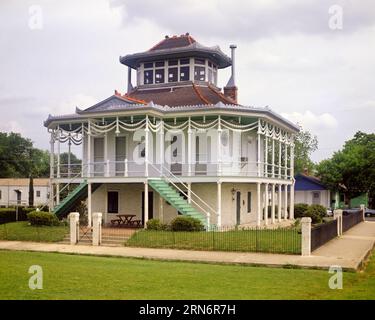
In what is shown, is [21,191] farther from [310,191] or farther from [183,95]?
[183,95]

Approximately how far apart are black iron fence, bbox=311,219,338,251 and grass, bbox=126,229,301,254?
621mm

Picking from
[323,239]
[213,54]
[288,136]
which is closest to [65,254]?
[323,239]

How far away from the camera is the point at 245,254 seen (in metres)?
18.8

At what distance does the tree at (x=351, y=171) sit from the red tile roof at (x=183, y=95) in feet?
78.8

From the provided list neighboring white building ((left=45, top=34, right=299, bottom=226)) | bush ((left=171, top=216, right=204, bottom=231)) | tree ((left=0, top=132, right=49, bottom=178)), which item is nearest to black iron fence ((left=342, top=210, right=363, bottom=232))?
neighboring white building ((left=45, top=34, right=299, bottom=226))

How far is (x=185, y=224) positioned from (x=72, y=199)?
24.9 ft

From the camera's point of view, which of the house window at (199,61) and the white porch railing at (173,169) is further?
the house window at (199,61)

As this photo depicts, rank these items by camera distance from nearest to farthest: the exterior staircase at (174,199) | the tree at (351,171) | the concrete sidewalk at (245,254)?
the concrete sidewalk at (245,254), the exterior staircase at (174,199), the tree at (351,171)

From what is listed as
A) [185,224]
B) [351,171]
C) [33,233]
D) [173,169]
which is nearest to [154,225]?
[185,224]

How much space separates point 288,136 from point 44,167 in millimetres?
69336

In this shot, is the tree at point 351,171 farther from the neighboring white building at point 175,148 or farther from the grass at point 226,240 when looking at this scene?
the grass at point 226,240

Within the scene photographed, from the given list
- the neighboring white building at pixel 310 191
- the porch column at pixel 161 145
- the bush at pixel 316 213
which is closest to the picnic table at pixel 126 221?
the porch column at pixel 161 145

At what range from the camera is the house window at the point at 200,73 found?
1292 inches

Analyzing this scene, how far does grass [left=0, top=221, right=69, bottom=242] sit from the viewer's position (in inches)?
930
